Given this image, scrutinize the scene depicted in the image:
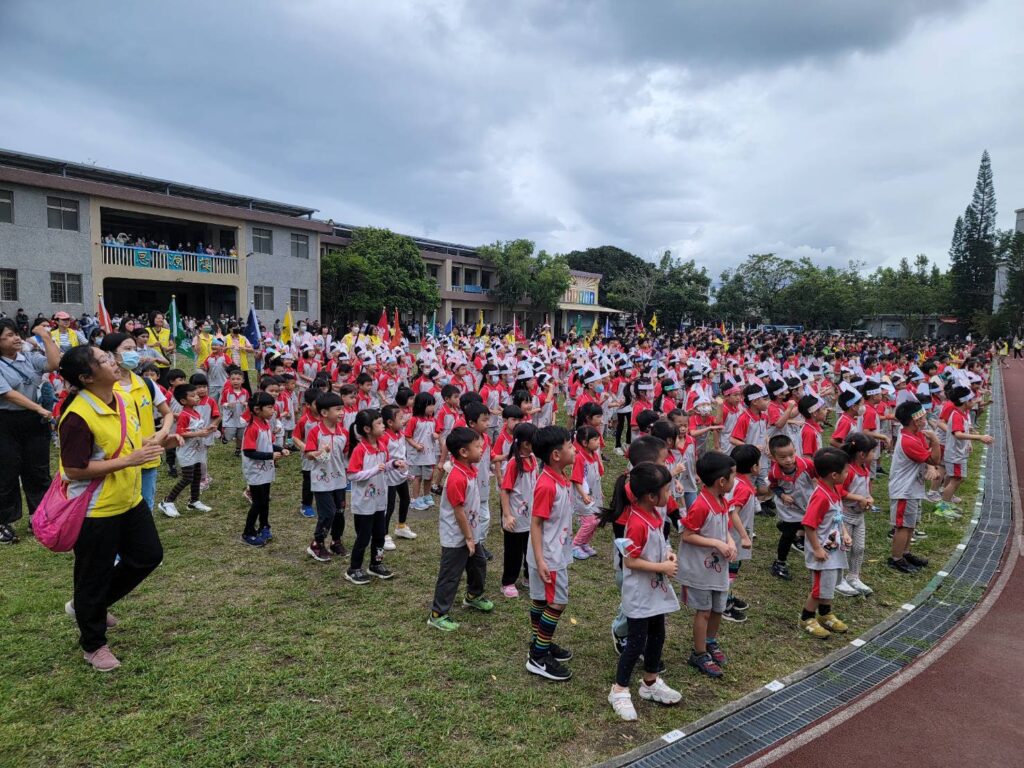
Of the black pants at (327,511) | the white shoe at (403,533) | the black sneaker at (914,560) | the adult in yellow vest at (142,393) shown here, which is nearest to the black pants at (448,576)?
the black pants at (327,511)

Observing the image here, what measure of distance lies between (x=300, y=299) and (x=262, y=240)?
139 inches

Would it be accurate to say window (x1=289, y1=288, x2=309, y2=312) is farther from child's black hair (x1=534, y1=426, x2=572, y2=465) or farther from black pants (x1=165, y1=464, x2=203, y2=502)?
child's black hair (x1=534, y1=426, x2=572, y2=465)

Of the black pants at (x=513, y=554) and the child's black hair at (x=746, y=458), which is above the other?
the child's black hair at (x=746, y=458)

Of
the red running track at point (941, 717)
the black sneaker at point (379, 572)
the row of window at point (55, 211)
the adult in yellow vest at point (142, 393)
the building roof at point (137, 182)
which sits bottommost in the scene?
the red running track at point (941, 717)

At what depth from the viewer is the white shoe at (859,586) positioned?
573 centimetres

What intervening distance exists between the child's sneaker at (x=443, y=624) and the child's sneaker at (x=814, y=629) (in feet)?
9.64

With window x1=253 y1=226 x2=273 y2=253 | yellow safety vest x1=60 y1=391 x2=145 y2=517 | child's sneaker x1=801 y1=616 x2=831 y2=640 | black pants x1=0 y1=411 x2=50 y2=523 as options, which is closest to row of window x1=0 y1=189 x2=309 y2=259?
window x1=253 y1=226 x2=273 y2=253

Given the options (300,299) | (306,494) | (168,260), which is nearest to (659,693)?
(306,494)

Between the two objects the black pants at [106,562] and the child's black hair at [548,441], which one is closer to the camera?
the black pants at [106,562]

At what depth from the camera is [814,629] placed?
196 inches

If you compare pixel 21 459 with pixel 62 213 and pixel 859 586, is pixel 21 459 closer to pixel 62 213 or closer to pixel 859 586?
pixel 859 586

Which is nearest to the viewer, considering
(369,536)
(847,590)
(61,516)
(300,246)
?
(61,516)

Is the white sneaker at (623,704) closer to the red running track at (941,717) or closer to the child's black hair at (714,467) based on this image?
the red running track at (941,717)

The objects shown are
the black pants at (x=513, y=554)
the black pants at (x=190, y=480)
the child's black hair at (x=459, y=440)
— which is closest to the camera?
the child's black hair at (x=459, y=440)
